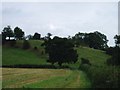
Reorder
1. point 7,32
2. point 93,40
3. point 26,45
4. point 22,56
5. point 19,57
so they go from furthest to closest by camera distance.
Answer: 1. point 93,40
2. point 7,32
3. point 26,45
4. point 22,56
5. point 19,57

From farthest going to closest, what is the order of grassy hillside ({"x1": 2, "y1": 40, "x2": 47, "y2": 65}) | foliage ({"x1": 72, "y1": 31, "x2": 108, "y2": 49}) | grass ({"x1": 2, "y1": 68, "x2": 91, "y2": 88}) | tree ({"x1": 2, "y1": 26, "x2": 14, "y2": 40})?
foliage ({"x1": 72, "y1": 31, "x2": 108, "y2": 49})
tree ({"x1": 2, "y1": 26, "x2": 14, "y2": 40})
grassy hillside ({"x1": 2, "y1": 40, "x2": 47, "y2": 65})
grass ({"x1": 2, "y1": 68, "x2": 91, "y2": 88})

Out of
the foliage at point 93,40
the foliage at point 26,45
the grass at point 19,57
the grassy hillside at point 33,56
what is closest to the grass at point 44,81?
the grass at point 19,57

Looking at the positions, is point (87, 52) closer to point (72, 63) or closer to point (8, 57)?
point (72, 63)

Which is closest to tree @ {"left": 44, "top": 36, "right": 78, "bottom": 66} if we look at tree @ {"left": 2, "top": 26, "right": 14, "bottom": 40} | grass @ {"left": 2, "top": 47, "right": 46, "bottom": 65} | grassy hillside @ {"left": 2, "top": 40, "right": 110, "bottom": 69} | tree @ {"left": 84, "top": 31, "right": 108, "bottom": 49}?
grassy hillside @ {"left": 2, "top": 40, "right": 110, "bottom": 69}

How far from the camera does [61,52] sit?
112 metres

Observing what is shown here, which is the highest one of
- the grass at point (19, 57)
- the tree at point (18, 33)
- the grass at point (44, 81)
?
the tree at point (18, 33)

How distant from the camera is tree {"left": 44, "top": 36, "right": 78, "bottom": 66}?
110625 millimetres

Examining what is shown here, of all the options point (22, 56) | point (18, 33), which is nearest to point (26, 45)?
point (22, 56)

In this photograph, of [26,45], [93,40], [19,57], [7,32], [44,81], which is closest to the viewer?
[44,81]

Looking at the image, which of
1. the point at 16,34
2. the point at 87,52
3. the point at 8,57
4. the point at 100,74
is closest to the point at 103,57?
the point at 87,52

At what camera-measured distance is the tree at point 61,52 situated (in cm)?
11062

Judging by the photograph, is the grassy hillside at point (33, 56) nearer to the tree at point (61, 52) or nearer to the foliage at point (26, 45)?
the foliage at point (26, 45)

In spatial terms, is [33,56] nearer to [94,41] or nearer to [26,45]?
[26,45]

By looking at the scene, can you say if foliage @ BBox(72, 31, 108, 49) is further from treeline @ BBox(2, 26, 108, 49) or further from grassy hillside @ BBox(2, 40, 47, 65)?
grassy hillside @ BBox(2, 40, 47, 65)
